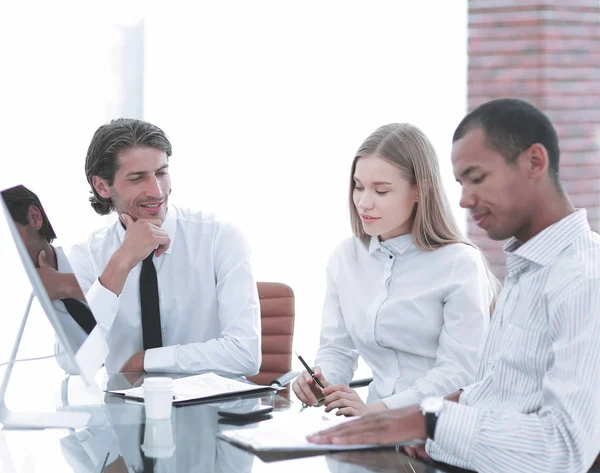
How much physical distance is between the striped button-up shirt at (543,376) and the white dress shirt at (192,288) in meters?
1.09

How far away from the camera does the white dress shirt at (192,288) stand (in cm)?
237

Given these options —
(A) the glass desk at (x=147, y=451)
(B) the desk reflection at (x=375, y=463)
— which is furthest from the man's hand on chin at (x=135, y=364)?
(B) the desk reflection at (x=375, y=463)

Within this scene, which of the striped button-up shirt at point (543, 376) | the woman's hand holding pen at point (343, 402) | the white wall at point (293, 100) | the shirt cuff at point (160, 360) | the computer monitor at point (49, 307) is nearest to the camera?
the striped button-up shirt at point (543, 376)

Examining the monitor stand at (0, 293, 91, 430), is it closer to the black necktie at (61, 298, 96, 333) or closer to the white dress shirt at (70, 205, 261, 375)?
the black necktie at (61, 298, 96, 333)

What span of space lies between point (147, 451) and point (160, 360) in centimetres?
82

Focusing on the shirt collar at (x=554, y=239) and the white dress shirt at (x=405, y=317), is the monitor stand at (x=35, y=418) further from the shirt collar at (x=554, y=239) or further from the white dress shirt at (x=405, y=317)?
the shirt collar at (x=554, y=239)

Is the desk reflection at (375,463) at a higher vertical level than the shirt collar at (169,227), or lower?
lower

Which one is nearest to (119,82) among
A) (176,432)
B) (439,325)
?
(439,325)

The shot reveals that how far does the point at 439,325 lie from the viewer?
6.82ft

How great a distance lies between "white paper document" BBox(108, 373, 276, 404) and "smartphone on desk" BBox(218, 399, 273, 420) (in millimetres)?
66

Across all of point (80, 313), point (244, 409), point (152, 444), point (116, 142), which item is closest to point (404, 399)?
point (244, 409)

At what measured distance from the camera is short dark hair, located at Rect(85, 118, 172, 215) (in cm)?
248

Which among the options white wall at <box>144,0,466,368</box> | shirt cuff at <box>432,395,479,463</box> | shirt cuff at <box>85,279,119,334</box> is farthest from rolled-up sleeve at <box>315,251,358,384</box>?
white wall at <box>144,0,466,368</box>

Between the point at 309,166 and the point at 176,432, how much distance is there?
9.06ft
